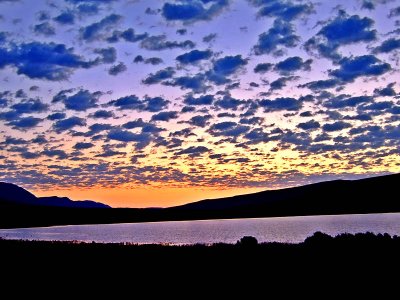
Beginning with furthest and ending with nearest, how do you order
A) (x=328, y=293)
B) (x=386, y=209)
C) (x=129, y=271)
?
(x=386, y=209) < (x=129, y=271) < (x=328, y=293)

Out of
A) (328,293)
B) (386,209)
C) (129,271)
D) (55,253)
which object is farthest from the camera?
(386,209)

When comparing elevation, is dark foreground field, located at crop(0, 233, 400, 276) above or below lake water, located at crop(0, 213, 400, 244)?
below

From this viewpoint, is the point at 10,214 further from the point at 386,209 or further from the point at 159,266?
the point at 159,266

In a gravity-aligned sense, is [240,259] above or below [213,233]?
below

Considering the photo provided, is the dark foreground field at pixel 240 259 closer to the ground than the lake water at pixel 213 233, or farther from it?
closer to the ground

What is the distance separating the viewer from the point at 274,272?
21.3 m

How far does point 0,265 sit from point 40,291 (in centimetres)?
974

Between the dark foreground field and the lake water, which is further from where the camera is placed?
the lake water

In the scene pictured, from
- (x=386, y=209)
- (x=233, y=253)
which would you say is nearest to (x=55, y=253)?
(x=233, y=253)

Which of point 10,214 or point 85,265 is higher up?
point 10,214

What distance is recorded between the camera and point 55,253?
33781 mm

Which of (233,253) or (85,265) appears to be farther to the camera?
(233,253)

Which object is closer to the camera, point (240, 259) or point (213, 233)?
point (240, 259)

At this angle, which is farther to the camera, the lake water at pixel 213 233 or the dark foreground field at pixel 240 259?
the lake water at pixel 213 233
